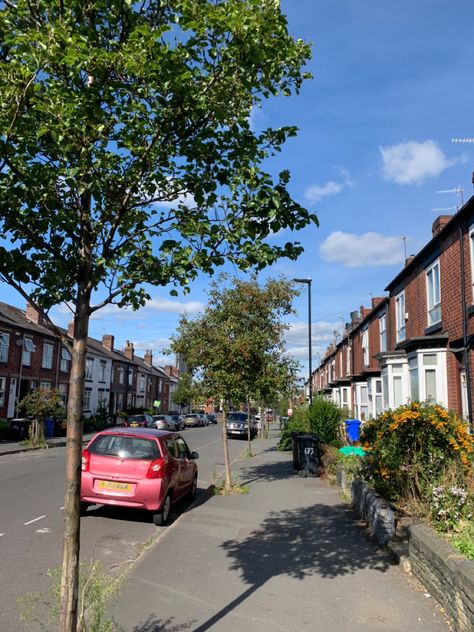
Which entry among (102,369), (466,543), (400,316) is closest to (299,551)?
(466,543)

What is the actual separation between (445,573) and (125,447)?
5970 mm

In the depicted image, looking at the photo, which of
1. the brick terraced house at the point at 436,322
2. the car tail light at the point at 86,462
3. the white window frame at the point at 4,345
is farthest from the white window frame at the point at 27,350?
the car tail light at the point at 86,462

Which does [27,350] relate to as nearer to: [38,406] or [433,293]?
[38,406]

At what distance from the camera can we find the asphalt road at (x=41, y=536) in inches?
215

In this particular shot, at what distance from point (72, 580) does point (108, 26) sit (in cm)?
372

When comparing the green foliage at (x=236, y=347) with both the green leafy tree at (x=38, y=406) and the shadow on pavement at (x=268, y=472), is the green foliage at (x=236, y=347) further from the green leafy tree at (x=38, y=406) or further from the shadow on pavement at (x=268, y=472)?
the green leafy tree at (x=38, y=406)

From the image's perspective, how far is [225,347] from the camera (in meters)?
12.2

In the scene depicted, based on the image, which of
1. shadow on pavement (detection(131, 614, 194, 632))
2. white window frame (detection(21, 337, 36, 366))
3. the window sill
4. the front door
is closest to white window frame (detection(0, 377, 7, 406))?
the front door

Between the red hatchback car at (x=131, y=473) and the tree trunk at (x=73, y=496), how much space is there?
18.0 ft

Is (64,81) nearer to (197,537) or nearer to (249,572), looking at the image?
(249,572)

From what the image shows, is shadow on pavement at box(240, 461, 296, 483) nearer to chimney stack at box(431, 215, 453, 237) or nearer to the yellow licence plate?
the yellow licence plate

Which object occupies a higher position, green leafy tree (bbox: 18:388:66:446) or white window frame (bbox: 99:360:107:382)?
white window frame (bbox: 99:360:107:382)

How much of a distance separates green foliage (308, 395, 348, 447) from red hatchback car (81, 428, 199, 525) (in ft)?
30.7

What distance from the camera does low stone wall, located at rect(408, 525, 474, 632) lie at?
3.96m
